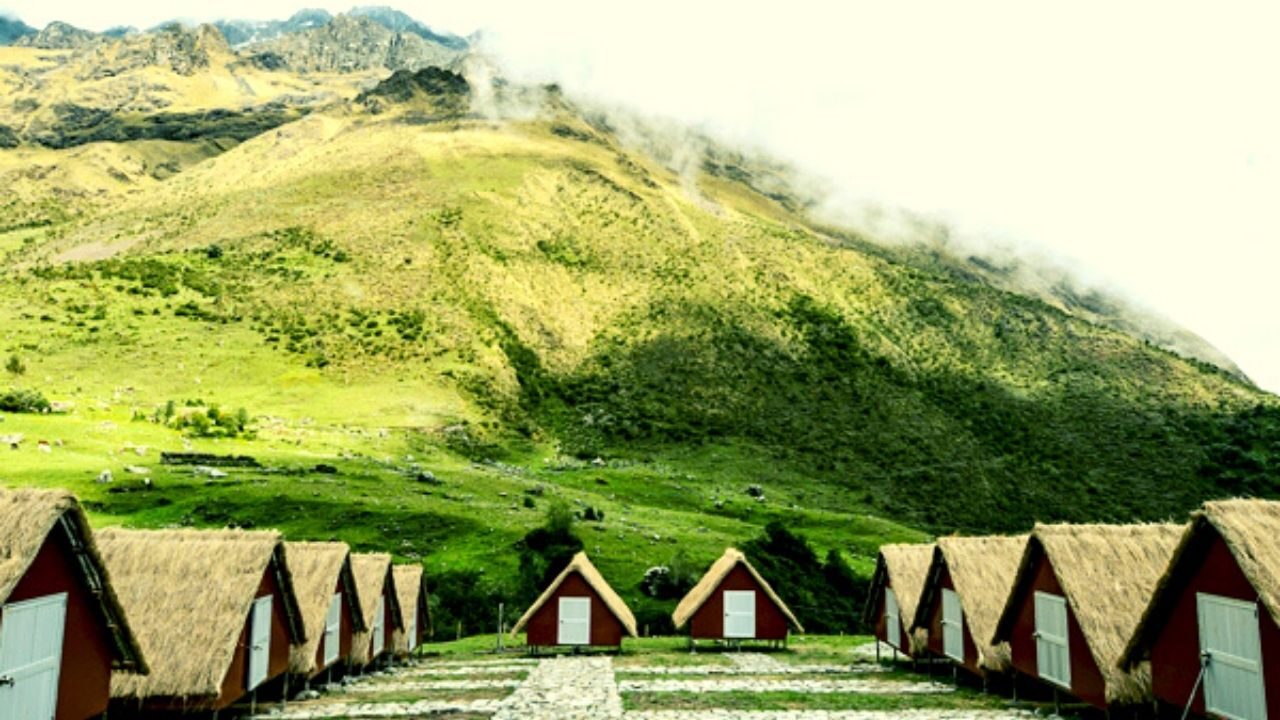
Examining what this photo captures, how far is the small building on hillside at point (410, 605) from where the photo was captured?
1655 inches

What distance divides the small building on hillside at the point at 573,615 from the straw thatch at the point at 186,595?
19.4 metres

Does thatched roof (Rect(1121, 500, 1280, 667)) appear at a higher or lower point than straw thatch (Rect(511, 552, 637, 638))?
higher

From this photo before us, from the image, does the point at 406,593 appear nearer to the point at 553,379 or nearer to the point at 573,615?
the point at 573,615

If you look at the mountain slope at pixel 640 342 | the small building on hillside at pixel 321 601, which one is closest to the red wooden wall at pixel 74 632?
the small building on hillside at pixel 321 601

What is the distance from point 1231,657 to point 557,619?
3130cm

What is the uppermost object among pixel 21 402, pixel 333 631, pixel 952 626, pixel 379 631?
pixel 21 402

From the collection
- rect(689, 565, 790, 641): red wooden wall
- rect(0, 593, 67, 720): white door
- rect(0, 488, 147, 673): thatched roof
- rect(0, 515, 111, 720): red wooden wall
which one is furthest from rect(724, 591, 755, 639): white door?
rect(0, 593, 67, 720): white door

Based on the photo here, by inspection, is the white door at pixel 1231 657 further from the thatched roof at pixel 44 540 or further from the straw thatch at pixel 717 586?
the straw thatch at pixel 717 586

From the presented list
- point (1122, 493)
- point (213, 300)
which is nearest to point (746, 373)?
point (1122, 493)

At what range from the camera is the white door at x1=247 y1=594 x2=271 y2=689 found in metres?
23.6

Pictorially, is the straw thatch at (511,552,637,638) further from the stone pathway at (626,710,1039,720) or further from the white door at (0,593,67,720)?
the white door at (0,593,67,720)

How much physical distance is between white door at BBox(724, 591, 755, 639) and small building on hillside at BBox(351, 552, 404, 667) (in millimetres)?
15319

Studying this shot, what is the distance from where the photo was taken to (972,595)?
93.8 feet

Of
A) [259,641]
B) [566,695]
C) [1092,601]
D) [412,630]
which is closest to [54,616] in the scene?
[259,641]
